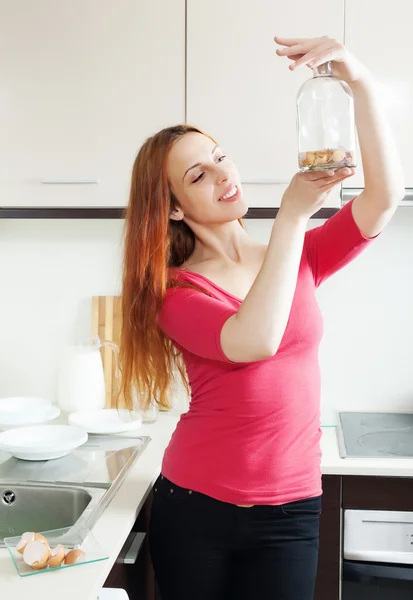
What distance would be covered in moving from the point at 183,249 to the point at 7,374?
1.14 m

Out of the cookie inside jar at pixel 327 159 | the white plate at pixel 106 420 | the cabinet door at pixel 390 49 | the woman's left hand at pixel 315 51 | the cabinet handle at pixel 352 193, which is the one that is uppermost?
the cabinet door at pixel 390 49

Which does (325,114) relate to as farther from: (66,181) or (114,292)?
(114,292)

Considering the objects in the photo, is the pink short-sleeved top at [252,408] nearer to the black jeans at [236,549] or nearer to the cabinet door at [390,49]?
the black jeans at [236,549]

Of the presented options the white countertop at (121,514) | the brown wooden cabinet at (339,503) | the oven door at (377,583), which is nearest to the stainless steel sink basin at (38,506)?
the white countertop at (121,514)

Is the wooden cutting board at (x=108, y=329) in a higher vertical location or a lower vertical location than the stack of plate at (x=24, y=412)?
higher

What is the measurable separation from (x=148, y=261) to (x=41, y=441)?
26.5 inches

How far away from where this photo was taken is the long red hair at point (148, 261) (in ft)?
4.38

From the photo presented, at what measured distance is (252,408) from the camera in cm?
125

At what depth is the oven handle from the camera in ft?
5.73

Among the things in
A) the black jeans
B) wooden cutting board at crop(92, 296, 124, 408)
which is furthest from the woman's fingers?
wooden cutting board at crop(92, 296, 124, 408)

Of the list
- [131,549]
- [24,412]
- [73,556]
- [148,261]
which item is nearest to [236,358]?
[148,261]

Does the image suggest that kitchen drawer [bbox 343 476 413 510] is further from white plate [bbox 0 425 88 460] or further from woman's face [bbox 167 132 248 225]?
woman's face [bbox 167 132 248 225]

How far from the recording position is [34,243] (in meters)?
2.33

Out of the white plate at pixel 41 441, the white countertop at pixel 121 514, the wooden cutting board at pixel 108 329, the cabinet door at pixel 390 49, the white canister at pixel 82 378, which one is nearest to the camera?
the white countertop at pixel 121 514
